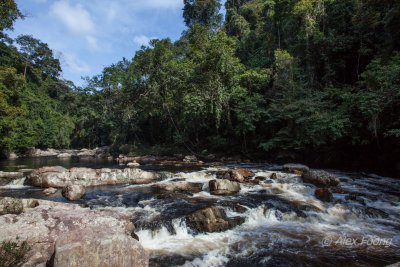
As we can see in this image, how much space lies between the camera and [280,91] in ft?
57.2

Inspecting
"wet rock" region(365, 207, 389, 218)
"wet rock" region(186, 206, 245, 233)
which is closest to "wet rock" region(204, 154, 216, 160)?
"wet rock" region(365, 207, 389, 218)

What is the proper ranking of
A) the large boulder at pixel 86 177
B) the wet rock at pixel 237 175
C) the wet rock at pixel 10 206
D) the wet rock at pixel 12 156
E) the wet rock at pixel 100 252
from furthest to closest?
the wet rock at pixel 12 156 → the wet rock at pixel 237 175 → the large boulder at pixel 86 177 → the wet rock at pixel 10 206 → the wet rock at pixel 100 252

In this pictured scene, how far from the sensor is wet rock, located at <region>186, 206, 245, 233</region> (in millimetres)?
5109

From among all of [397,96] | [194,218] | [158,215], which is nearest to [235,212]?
[194,218]

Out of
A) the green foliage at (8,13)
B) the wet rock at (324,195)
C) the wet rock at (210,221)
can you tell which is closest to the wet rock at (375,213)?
the wet rock at (324,195)

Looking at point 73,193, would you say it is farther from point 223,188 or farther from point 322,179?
point 322,179

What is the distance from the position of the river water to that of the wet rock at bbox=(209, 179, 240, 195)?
0.28 meters

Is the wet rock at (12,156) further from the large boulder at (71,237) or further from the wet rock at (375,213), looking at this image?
the wet rock at (375,213)

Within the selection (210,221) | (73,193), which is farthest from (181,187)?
(73,193)

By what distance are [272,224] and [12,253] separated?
560 centimetres

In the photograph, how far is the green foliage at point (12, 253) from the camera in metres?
2.84

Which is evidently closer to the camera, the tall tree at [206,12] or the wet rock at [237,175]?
the wet rock at [237,175]

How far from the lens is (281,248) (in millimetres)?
4406

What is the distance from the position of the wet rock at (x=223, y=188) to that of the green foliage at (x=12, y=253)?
19.4ft
